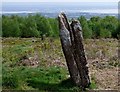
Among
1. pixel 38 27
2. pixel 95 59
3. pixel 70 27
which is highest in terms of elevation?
pixel 70 27

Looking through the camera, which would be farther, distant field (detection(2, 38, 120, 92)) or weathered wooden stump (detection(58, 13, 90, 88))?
weathered wooden stump (detection(58, 13, 90, 88))

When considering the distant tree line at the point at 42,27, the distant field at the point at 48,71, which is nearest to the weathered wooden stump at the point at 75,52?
the distant field at the point at 48,71

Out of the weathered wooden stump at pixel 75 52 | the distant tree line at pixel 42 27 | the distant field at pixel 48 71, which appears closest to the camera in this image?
the distant field at pixel 48 71

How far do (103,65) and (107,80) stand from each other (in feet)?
8.29

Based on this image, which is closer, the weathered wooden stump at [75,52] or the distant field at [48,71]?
the distant field at [48,71]

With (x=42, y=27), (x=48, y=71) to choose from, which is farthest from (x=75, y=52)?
(x=42, y=27)

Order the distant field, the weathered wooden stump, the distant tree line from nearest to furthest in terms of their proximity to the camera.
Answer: the distant field → the weathered wooden stump → the distant tree line

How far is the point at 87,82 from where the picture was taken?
17719 millimetres

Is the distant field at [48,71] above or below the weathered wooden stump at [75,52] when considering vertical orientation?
below

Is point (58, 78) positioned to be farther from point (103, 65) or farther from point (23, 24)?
point (23, 24)

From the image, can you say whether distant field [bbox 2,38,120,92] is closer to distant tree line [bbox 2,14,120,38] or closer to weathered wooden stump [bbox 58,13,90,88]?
weathered wooden stump [bbox 58,13,90,88]

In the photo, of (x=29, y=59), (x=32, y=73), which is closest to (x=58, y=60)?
(x=29, y=59)

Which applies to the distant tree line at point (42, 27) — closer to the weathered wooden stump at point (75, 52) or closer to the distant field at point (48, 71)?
the distant field at point (48, 71)

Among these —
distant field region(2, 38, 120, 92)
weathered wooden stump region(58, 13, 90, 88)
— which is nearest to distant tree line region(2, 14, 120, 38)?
distant field region(2, 38, 120, 92)
